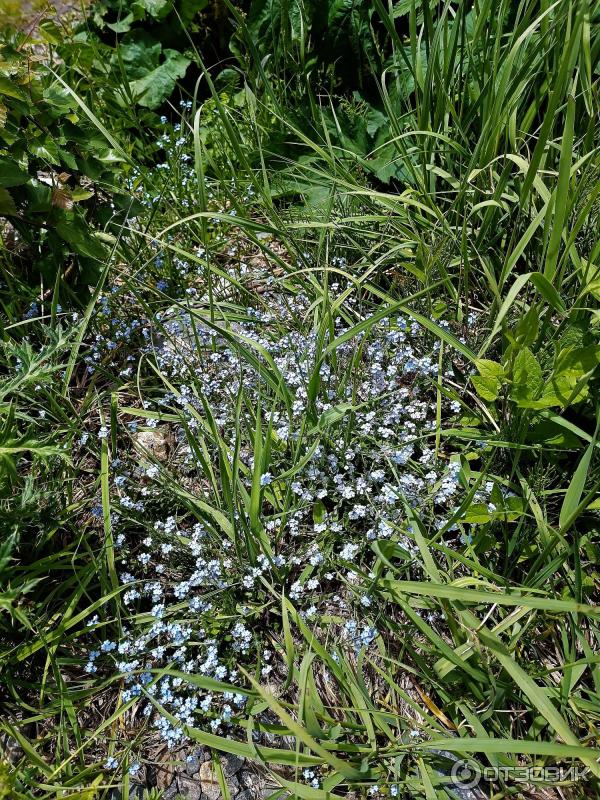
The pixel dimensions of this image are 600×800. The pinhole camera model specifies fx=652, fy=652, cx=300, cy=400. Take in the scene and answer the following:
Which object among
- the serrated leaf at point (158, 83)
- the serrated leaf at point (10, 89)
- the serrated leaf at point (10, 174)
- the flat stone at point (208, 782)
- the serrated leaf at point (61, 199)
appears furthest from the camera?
the serrated leaf at point (158, 83)

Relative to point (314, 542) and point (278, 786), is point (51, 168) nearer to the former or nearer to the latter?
point (314, 542)

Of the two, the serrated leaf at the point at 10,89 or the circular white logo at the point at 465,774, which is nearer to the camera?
the circular white logo at the point at 465,774

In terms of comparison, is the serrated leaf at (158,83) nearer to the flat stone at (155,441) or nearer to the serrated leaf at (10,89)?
the serrated leaf at (10,89)

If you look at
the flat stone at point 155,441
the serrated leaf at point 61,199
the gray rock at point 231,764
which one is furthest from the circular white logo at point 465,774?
the serrated leaf at point 61,199

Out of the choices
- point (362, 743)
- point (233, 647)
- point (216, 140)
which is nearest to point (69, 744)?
point (233, 647)

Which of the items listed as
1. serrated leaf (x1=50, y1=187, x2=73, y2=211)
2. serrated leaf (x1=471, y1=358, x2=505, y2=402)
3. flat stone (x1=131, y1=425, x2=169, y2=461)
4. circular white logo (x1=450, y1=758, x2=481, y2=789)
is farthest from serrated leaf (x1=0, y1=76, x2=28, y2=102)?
circular white logo (x1=450, y1=758, x2=481, y2=789)

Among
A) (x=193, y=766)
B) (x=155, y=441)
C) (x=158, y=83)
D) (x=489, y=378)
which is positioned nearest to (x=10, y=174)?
(x=155, y=441)
